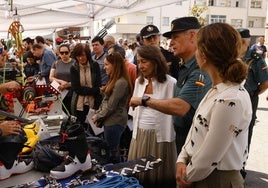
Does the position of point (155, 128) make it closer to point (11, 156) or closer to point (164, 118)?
point (164, 118)

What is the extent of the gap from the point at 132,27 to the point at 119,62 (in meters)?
33.0

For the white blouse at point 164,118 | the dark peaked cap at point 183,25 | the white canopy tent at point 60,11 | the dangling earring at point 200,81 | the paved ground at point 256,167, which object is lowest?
the paved ground at point 256,167

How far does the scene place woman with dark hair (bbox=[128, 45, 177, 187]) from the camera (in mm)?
2367

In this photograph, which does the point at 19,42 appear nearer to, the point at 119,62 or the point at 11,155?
the point at 119,62

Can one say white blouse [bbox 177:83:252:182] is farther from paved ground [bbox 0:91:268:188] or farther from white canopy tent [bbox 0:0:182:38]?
white canopy tent [bbox 0:0:182:38]

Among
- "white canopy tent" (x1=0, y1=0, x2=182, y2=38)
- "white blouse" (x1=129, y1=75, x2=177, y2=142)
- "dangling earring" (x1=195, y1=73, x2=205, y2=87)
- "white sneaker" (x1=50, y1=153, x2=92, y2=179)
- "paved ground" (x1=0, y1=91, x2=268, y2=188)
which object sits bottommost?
"paved ground" (x1=0, y1=91, x2=268, y2=188)

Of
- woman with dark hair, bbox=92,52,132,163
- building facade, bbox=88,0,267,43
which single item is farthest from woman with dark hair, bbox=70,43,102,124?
building facade, bbox=88,0,267,43

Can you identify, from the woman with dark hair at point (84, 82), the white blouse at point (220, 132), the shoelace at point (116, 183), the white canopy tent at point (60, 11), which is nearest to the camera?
the white blouse at point (220, 132)

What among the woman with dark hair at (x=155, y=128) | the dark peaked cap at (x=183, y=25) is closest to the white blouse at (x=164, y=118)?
the woman with dark hair at (x=155, y=128)

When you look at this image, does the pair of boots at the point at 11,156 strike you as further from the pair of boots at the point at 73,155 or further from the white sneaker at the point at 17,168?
the pair of boots at the point at 73,155

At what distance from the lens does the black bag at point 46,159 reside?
2047 mm

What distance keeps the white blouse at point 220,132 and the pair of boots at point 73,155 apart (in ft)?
2.45

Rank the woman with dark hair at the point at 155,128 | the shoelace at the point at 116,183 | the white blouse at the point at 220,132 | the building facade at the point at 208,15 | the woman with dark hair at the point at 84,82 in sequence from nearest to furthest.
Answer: the white blouse at the point at 220,132 → the shoelace at the point at 116,183 → the woman with dark hair at the point at 155,128 → the woman with dark hair at the point at 84,82 → the building facade at the point at 208,15

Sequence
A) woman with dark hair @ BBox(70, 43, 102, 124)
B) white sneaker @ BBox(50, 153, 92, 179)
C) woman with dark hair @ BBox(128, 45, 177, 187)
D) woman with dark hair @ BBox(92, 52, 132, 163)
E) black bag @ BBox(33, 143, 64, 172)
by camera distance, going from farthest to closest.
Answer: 1. woman with dark hair @ BBox(70, 43, 102, 124)
2. woman with dark hair @ BBox(92, 52, 132, 163)
3. woman with dark hair @ BBox(128, 45, 177, 187)
4. black bag @ BBox(33, 143, 64, 172)
5. white sneaker @ BBox(50, 153, 92, 179)
